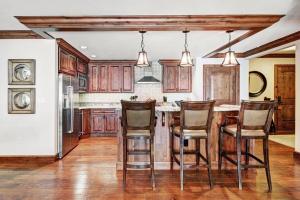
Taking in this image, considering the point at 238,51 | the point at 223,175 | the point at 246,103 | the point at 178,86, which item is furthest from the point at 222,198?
the point at 178,86

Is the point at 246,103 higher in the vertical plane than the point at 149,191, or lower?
higher

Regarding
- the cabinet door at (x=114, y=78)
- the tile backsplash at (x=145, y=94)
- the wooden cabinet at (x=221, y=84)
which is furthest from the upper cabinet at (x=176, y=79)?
the cabinet door at (x=114, y=78)

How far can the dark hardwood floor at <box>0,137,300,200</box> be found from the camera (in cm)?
318

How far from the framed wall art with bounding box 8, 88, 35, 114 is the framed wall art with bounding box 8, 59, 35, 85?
0.48 ft

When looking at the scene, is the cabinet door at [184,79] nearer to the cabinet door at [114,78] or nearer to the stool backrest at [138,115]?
the cabinet door at [114,78]

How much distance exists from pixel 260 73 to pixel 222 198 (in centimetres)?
622

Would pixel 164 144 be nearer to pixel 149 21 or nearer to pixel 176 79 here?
pixel 149 21

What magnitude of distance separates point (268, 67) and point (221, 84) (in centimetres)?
225

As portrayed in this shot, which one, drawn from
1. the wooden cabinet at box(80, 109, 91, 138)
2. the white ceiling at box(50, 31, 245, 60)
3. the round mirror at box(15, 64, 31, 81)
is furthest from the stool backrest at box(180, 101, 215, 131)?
the wooden cabinet at box(80, 109, 91, 138)

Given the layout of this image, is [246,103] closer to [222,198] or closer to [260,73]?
[222,198]

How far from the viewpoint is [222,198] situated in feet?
10.1

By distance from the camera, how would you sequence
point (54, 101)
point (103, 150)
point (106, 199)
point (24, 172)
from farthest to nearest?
point (103, 150) → point (54, 101) → point (24, 172) → point (106, 199)

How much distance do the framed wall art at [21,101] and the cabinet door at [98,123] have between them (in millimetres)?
2963

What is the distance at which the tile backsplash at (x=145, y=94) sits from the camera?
8.02 m
